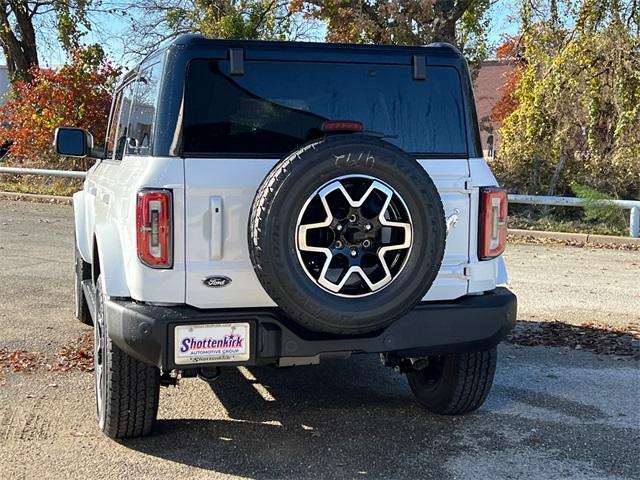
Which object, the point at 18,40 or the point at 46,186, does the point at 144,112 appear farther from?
the point at 18,40

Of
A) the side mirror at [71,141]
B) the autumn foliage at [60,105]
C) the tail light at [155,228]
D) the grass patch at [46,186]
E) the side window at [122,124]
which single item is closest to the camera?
the tail light at [155,228]

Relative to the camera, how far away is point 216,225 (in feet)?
11.7

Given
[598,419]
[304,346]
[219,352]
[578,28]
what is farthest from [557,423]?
[578,28]

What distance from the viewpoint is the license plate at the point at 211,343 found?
3521 millimetres

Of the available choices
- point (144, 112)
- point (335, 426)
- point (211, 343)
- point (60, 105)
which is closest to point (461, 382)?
point (335, 426)

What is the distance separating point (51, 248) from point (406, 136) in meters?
7.94

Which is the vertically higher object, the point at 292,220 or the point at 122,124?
the point at 122,124

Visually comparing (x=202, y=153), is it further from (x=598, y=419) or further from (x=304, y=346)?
(x=598, y=419)

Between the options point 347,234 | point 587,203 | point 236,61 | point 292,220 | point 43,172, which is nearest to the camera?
point 292,220

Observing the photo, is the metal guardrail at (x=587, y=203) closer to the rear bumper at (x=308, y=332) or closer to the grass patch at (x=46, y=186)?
the rear bumper at (x=308, y=332)

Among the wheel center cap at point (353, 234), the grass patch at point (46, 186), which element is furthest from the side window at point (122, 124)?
the grass patch at point (46, 186)

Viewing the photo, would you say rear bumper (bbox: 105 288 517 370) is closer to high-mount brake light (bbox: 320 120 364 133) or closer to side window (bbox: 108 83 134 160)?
high-mount brake light (bbox: 320 120 364 133)

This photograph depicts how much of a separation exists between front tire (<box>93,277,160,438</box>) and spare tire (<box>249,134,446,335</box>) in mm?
887

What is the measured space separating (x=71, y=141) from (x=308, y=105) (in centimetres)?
217
